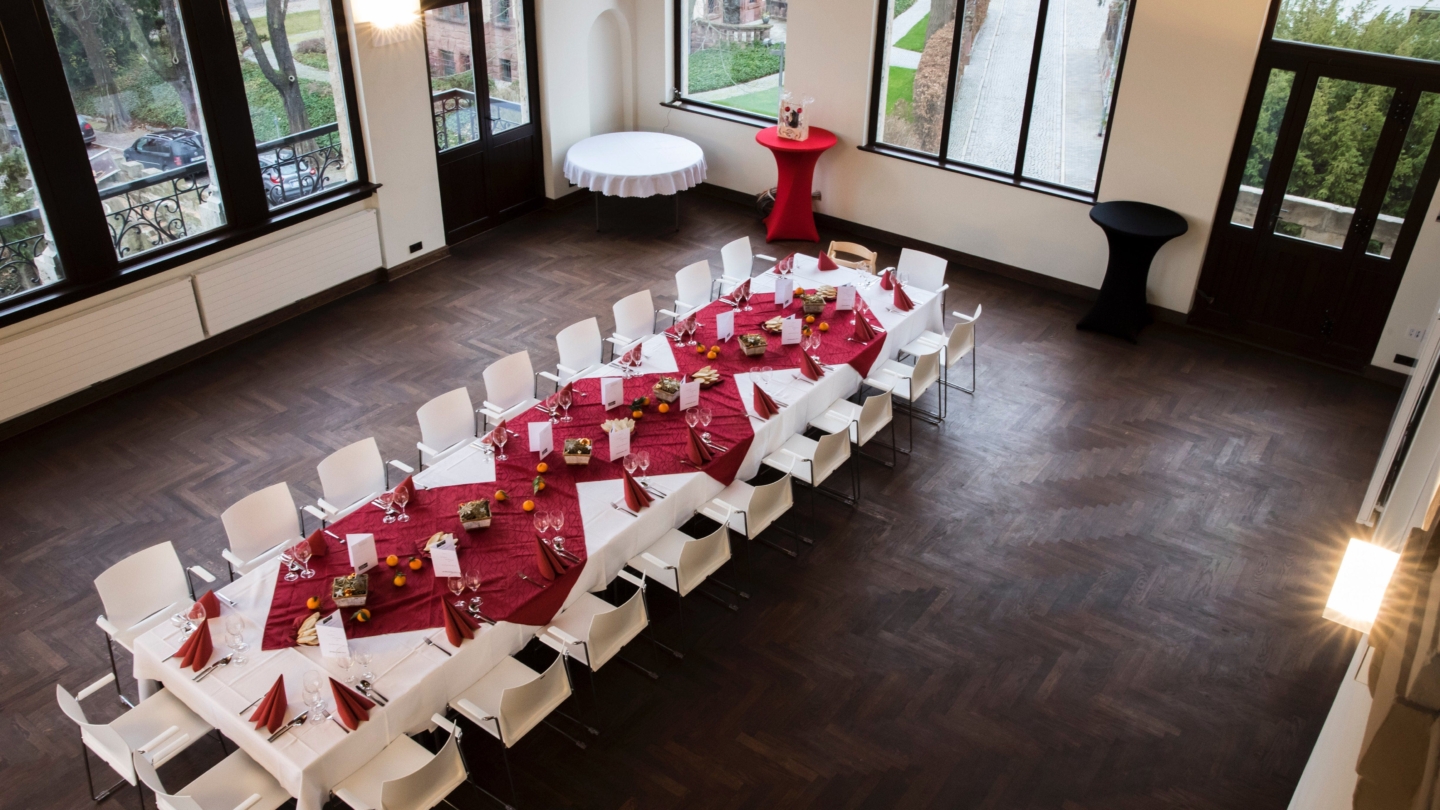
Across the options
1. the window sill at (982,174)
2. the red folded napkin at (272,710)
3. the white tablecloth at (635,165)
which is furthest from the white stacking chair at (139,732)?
the window sill at (982,174)

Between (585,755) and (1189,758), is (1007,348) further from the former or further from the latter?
(585,755)

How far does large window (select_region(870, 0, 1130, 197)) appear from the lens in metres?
9.74

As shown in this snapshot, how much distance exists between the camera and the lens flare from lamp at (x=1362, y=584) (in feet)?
13.3

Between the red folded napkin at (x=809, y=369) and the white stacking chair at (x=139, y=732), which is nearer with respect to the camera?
the white stacking chair at (x=139, y=732)

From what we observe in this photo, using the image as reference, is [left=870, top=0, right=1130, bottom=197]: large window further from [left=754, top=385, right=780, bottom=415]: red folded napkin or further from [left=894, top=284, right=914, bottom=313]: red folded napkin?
[left=754, top=385, right=780, bottom=415]: red folded napkin

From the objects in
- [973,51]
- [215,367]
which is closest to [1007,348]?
[973,51]

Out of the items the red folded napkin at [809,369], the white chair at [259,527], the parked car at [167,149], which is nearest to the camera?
the white chair at [259,527]

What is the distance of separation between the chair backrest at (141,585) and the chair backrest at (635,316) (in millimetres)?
3692

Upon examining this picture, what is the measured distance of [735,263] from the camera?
9.37m

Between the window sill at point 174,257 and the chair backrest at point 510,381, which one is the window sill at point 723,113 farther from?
the chair backrest at point 510,381

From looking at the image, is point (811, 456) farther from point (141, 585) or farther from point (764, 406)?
point (141, 585)

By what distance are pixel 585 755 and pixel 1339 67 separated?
7884 millimetres

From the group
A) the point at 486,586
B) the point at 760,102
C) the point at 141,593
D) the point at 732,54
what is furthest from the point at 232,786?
the point at 732,54

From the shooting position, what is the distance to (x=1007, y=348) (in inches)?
378
